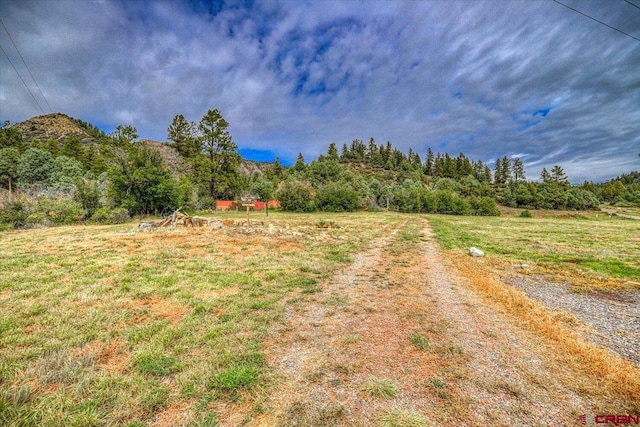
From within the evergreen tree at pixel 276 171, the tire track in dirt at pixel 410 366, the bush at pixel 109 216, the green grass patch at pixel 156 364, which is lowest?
the tire track in dirt at pixel 410 366

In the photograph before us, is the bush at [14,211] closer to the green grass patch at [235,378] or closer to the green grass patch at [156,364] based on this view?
the green grass patch at [156,364]

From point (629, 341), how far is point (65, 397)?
8.41 m

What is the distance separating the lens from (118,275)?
25.4 ft

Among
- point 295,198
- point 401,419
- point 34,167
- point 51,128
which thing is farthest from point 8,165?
point 51,128

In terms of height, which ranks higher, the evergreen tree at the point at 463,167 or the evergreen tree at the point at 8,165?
the evergreen tree at the point at 463,167

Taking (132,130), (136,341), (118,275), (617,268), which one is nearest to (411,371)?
(136,341)

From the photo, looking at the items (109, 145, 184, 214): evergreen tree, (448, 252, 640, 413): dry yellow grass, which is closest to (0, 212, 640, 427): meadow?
(448, 252, 640, 413): dry yellow grass

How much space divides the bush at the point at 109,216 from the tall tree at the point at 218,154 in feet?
63.1

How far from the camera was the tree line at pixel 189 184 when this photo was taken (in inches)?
950

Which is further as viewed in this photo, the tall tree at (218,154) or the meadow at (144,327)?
the tall tree at (218,154)

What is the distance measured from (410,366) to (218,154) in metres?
45.8

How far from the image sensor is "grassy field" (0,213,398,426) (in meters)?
2.96

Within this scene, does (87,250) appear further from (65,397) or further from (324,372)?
(324,372)

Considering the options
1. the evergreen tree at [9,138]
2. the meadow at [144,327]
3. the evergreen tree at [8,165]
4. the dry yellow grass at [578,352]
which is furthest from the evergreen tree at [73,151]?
the dry yellow grass at [578,352]
